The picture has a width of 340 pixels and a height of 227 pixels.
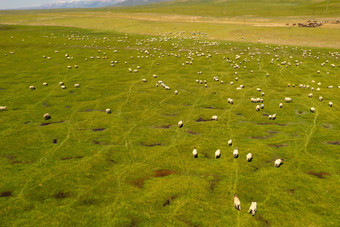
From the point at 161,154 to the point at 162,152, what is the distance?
0.13 meters

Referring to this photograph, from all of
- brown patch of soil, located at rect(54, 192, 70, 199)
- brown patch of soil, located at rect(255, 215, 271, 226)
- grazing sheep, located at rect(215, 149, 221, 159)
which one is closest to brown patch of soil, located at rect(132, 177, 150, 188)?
brown patch of soil, located at rect(54, 192, 70, 199)

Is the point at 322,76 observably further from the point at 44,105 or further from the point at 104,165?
the point at 44,105

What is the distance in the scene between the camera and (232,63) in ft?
66.8

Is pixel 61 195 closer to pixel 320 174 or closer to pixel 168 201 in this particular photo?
pixel 168 201

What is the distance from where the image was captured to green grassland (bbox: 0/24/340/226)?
17.8 feet

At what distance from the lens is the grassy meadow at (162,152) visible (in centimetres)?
543

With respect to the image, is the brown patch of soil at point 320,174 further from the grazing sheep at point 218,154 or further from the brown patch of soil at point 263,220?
the grazing sheep at point 218,154

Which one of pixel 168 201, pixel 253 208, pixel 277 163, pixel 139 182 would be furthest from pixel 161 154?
pixel 277 163

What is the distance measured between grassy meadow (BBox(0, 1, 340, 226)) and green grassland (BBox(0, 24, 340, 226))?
4cm

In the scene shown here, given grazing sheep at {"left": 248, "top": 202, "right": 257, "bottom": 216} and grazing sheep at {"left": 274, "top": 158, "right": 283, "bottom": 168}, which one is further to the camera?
grazing sheep at {"left": 274, "top": 158, "right": 283, "bottom": 168}

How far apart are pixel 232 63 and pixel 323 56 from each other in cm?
1222

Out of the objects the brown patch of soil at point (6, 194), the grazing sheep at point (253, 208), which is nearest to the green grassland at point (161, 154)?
the brown patch of soil at point (6, 194)

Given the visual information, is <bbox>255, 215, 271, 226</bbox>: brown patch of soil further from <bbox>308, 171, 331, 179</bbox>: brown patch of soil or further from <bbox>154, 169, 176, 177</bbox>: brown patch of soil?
<bbox>308, 171, 331, 179</bbox>: brown patch of soil

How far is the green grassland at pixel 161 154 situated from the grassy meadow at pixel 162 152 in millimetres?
40
